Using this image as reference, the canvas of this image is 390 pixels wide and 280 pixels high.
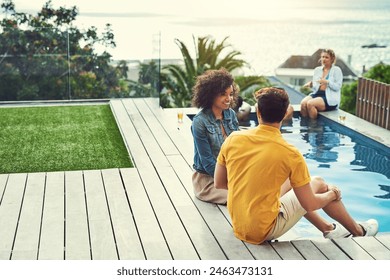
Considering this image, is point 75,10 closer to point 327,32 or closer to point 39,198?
point 39,198

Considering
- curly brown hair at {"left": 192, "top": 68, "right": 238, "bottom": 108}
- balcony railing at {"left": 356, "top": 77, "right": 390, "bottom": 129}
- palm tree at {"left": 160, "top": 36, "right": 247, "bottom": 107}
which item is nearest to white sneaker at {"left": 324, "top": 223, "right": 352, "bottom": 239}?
curly brown hair at {"left": 192, "top": 68, "right": 238, "bottom": 108}

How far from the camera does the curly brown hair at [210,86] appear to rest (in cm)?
482

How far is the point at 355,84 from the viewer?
1380 centimetres

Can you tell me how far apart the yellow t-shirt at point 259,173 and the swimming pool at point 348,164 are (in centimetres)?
95

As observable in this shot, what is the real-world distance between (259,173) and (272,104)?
0.42m

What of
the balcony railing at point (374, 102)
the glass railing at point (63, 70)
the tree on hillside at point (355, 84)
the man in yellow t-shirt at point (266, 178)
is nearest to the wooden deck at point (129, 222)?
the man in yellow t-shirt at point (266, 178)

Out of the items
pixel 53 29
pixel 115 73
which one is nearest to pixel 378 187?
pixel 115 73

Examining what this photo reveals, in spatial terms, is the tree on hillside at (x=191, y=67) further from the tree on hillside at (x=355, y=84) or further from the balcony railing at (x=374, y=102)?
the balcony railing at (x=374, y=102)

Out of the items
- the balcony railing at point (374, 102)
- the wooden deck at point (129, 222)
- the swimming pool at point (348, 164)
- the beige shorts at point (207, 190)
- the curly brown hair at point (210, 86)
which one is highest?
the curly brown hair at point (210, 86)

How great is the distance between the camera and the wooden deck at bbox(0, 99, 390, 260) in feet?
13.3

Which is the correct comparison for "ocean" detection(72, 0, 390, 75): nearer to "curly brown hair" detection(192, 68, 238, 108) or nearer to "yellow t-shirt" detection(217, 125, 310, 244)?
"curly brown hair" detection(192, 68, 238, 108)

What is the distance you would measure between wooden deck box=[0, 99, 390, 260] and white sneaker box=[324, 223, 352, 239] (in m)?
0.08

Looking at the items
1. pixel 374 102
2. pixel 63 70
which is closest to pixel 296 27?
pixel 63 70
